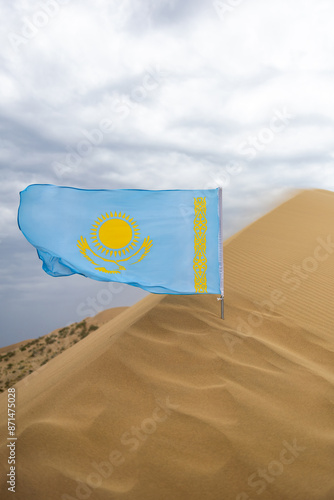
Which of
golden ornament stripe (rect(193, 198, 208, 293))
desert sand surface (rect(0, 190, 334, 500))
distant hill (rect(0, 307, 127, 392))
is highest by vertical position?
golden ornament stripe (rect(193, 198, 208, 293))

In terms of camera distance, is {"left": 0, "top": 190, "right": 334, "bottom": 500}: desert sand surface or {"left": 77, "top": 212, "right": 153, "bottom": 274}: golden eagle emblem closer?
{"left": 0, "top": 190, "right": 334, "bottom": 500}: desert sand surface

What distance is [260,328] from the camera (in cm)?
697

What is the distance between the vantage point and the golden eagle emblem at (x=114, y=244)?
649 centimetres

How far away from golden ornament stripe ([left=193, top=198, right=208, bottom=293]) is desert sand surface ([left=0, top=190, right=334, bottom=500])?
0.72 m

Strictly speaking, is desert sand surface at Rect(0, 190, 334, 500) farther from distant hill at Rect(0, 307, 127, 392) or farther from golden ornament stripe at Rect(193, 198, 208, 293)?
distant hill at Rect(0, 307, 127, 392)

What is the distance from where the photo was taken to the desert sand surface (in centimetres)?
440

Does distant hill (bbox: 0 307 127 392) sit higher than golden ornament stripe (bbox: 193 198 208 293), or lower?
lower

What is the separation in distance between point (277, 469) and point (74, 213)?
4.63m

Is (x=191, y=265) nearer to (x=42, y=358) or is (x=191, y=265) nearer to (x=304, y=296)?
(x=304, y=296)

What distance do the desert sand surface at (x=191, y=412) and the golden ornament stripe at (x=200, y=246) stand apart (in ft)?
2.37

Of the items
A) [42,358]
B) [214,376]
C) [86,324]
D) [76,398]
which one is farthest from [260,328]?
[86,324]

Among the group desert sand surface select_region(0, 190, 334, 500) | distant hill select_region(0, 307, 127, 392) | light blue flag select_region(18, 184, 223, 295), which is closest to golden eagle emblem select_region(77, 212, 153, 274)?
light blue flag select_region(18, 184, 223, 295)

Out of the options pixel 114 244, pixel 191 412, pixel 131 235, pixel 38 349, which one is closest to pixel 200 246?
pixel 131 235

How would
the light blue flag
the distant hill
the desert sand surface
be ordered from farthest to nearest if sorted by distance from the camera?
1. the distant hill
2. the light blue flag
3. the desert sand surface
